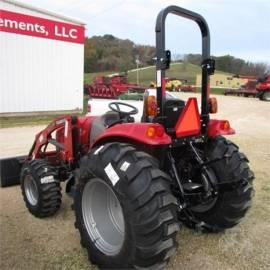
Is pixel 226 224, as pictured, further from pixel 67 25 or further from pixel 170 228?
pixel 67 25

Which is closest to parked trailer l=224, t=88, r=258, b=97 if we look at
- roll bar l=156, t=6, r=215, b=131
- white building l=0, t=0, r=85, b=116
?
white building l=0, t=0, r=85, b=116

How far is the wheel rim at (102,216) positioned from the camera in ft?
11.1

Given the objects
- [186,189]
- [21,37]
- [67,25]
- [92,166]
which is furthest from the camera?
[67,25]

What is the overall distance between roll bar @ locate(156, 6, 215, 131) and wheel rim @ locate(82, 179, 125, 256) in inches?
34.8

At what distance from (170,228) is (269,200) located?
9.31ft

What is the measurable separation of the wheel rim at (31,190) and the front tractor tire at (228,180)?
1.93 metres

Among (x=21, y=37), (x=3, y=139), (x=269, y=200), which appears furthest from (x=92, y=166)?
(x=21, y=37)

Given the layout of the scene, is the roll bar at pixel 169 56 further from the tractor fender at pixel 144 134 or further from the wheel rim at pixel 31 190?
the wheel rim at pixel 31 190

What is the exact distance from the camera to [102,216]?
352 cm

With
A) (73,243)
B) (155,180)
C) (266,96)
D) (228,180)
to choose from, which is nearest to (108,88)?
(266,96)

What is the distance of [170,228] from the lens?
277 cm

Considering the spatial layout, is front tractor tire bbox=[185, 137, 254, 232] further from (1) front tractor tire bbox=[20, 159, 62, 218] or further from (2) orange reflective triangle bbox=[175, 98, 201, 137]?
(1) front tractor tire bbox=[20, 159, 62, 218]

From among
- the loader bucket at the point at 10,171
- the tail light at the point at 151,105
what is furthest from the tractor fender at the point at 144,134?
the loader bucket at the point at 10,171

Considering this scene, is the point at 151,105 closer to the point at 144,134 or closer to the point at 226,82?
the point at 144,134
